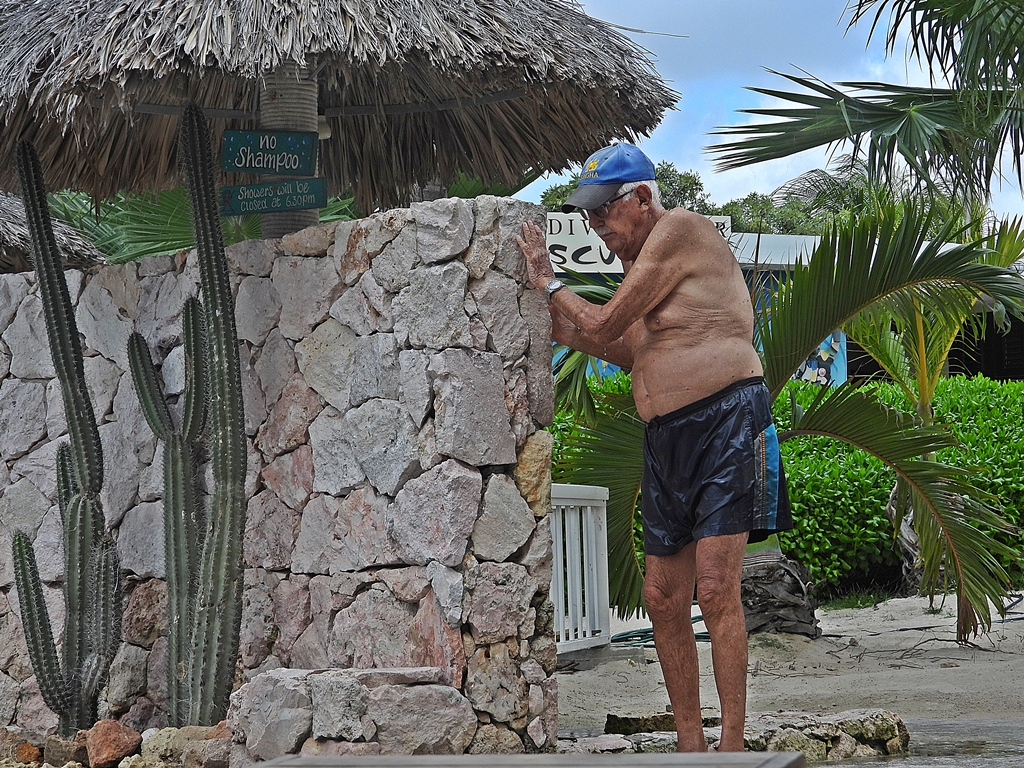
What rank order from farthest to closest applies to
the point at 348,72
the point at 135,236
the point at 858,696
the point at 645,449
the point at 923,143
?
the point at 135,236 < the point at 923,143 < the point at 858,696 < the point at 348,72 < the point at 645,449

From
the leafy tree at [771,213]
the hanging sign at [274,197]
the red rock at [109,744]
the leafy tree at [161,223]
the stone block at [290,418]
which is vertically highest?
the leafy tree at [771,213]

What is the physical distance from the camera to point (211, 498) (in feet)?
14.4

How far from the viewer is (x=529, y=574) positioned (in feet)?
12.8

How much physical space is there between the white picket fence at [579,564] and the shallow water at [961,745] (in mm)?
1599

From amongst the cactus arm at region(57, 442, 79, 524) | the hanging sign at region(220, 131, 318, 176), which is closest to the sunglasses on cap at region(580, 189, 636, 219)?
the hanging sign at region(220, 131, 318, 176)

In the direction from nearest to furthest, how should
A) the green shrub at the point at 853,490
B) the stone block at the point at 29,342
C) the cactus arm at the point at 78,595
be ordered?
the cactus arm at the point at 78,595 → the stone block at the point at 29,342 → the green shrub at the point at 853,490

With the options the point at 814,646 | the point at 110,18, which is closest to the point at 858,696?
the point at 814,646

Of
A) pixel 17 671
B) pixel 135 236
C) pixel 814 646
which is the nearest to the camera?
pixel 17 671

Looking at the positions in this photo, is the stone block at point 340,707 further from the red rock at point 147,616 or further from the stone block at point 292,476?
the red rock at point 147,616

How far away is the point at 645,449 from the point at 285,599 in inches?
57.5

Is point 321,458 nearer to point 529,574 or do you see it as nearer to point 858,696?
point 529,574

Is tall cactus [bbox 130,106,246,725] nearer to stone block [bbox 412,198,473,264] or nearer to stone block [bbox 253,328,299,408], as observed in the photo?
stone block [bbox 253,328,299,408]

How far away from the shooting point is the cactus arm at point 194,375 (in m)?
4.41

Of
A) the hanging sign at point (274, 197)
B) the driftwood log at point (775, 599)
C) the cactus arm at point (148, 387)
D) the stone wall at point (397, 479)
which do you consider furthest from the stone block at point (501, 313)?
the driftwood log at point (775, 599)
